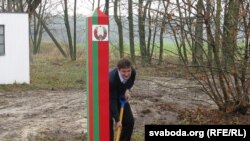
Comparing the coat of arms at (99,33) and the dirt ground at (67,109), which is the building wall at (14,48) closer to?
the dirt ground at (67,109)

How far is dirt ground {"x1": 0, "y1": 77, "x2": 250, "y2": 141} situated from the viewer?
30.7 ft

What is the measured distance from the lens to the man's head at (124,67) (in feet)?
20.2

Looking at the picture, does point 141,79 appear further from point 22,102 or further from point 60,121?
point 60,121

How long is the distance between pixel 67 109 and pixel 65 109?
0.05 meters

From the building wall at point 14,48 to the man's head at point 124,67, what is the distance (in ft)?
38.7

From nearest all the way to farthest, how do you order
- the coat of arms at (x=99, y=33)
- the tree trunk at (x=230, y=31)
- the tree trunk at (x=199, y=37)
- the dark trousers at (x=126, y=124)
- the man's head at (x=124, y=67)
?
the coat of arms at (x=99, y=33), the man's head at (x=124, y=67), the dark trousers at (x=126, y=124), the tree trunk at (x=230, y=31), the tree trunk at (x=199, y=37)

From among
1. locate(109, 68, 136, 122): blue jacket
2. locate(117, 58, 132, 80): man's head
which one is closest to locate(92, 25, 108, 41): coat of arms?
locate(117, 58, 132, 80): man's head

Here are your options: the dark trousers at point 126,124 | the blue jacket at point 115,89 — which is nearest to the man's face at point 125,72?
the blue jacket at point 115,89

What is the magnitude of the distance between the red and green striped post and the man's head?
0.93 metres

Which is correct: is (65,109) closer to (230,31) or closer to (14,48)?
(230,31)

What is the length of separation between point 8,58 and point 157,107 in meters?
7.46

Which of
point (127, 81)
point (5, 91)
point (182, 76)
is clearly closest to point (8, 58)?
point (5, 91)

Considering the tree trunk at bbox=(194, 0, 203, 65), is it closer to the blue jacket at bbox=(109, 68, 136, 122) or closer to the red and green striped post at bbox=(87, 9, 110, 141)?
the blue jacket at bbox=(109, 68, 136, 122)

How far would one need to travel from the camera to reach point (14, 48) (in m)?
17.5
